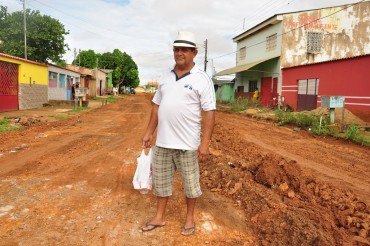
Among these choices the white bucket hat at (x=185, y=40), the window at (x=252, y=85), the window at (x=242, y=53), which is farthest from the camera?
the window at (x=242, y=53)

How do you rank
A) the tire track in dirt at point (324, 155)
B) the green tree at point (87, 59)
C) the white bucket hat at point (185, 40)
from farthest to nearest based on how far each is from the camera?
the green tree at point (87, 59) → the tire track in dirt at point (324, 155) → the white bucket hat at point (185, 40)

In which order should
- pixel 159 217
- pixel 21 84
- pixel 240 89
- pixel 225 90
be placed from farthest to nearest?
1. pixel 225 90
2. pixel 240 89
3. pixel 21 84
4. pixel 159 217

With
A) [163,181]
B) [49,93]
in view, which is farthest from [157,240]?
[49,93]

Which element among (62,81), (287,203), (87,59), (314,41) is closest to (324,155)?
(287,203)

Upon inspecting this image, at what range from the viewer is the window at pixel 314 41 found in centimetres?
2391

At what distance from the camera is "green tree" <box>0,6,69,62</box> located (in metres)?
27.0

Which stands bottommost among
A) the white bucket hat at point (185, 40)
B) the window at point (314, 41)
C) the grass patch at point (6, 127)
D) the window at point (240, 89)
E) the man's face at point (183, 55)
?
the grass patch at point (6, 127)

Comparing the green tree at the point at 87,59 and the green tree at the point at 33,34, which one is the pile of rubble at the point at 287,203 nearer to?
the green tree at the point at 33,34

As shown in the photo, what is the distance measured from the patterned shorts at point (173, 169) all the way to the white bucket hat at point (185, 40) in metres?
Answer: 1.06

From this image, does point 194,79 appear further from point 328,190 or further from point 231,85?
point 231,85

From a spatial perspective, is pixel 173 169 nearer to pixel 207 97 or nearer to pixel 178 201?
pixel 207 97

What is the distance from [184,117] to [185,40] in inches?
29.9

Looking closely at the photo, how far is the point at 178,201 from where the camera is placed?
440cm

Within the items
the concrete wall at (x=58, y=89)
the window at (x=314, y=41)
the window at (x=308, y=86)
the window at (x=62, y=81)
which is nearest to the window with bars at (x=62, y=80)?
the window at (x=62, y=81)
